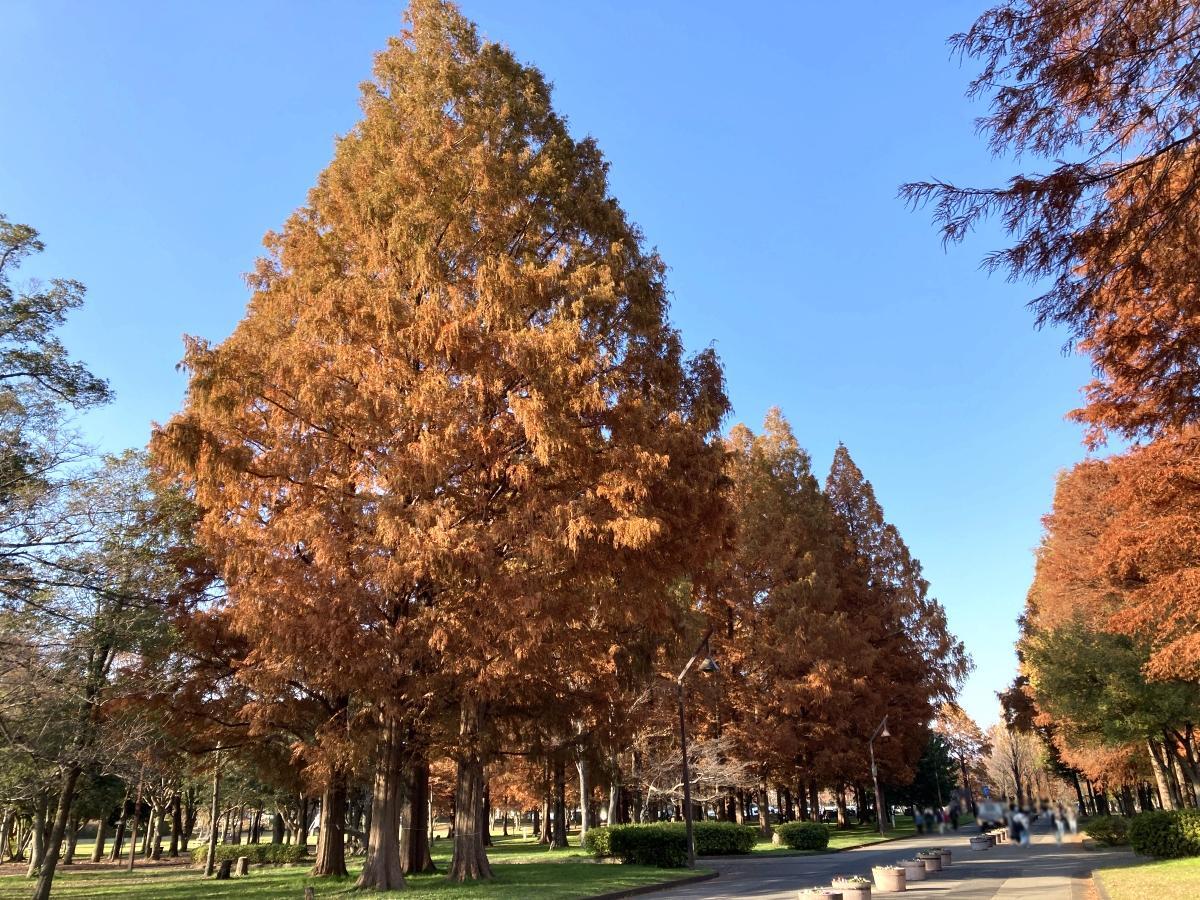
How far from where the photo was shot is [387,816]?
15.2 m

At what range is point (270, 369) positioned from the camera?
15109mm

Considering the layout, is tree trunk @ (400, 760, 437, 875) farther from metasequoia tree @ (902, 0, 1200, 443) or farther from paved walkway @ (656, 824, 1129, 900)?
metasequoia tree @ (902, 0, 1200, 443)

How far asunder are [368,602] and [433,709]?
165 inches

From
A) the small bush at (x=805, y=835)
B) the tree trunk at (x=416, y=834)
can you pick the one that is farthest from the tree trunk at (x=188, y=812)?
the small bush at (x=805, y=835)

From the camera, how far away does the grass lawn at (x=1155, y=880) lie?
11867 mm

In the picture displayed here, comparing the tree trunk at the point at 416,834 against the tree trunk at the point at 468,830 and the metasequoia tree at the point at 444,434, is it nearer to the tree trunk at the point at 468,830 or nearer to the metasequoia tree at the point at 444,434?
the tree trunk at the point at 468,830

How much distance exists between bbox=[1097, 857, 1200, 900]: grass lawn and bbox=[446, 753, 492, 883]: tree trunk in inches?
508

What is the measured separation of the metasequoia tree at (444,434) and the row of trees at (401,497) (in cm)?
7

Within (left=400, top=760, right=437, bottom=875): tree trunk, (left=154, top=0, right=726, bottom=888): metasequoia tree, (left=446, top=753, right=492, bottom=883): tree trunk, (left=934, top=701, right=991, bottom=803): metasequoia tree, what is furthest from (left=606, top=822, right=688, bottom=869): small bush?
(left=934, top=701, right=991, bottom=803): metasequoia tree

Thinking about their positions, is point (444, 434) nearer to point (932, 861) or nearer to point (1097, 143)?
point (1097, 143)

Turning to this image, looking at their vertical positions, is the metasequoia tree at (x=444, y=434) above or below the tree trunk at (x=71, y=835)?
above

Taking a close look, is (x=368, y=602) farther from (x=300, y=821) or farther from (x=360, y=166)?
(x=300, y=821)

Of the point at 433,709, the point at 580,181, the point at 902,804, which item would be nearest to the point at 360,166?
the point at 580,181

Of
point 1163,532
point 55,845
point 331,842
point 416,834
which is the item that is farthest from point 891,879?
point 55,845
